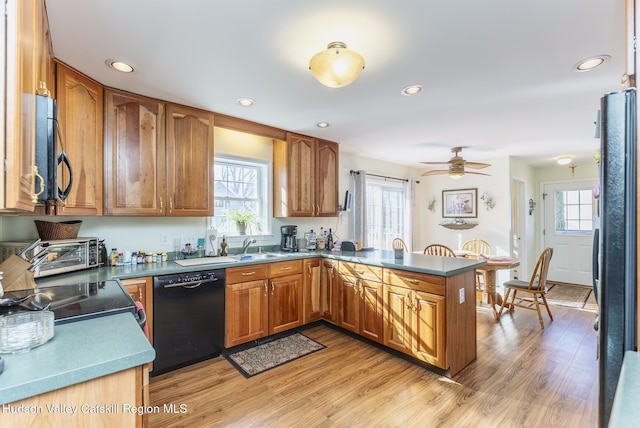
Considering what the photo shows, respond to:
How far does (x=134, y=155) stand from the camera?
8.23 feet

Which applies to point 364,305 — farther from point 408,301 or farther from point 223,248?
point 223,248

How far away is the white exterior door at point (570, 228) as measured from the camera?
5.52 m

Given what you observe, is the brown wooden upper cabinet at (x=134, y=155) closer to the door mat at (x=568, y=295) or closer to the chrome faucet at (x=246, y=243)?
the chrome faucet at (x=246, y=243)

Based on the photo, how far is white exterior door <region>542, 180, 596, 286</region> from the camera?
5523mm

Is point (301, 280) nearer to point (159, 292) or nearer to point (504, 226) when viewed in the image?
point (159, 292)

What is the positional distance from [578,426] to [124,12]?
354 centimetres

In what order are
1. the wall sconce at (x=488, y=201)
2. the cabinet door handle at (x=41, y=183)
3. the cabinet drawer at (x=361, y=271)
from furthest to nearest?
the wall sconce at (x=488, y=201) → the cabinet drawer at (x=361, y=271) → the cabinet door handle at (x=41, y=183)

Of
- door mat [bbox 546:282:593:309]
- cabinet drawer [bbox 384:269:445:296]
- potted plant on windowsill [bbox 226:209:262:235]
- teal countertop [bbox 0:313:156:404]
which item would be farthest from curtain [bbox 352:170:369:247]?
teal countertop [bbox 0:313:156:404]

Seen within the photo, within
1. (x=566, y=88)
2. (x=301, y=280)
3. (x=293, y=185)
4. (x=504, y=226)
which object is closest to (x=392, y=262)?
(x=301, y=280)

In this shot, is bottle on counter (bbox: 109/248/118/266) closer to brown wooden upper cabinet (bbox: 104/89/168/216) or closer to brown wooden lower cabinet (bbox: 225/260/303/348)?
brown wooden upper cabinet (bbox: 104/89/168/216)

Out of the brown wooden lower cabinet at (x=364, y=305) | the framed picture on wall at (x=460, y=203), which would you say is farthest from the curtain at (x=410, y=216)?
the brown wooden lower cabinet at (x=364, y=305)

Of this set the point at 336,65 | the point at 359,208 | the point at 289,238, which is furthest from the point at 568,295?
the point at 336,65

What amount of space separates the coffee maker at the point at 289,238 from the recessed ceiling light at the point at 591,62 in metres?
2.98

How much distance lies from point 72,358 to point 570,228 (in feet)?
24.2
